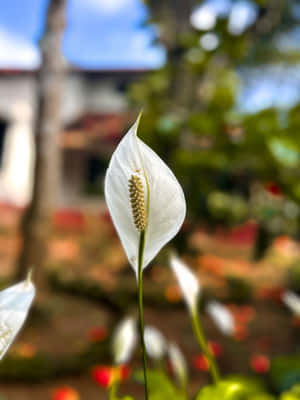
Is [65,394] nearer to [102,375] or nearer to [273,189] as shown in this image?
[102,375]

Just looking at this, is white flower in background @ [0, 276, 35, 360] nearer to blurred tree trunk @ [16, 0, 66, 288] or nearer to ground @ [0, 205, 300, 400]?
ground @ [0, 205, 300, 400]

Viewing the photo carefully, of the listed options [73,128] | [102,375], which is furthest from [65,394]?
[73,128]

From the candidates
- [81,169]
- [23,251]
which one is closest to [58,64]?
[23,251]

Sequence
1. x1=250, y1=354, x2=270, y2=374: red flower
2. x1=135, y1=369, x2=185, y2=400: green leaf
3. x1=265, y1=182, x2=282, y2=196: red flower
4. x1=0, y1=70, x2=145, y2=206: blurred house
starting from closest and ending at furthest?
x1=135, y1=369, x2=185, y2=400: green leaf, x1=265, y1=182, x2=282, y2=196: red flower, x1=250, y1=354, x2=270, y2=374: red flower, x1=0, y1=70, x2=145, y2=206: blurred house

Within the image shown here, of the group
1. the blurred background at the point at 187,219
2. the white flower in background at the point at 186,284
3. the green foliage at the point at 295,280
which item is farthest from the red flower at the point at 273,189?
the green foliage at the point at 295,280

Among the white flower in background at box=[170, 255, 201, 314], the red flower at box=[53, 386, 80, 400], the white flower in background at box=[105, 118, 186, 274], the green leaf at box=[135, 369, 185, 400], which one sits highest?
the white flower in background at box=[105, 118, 186, 274]

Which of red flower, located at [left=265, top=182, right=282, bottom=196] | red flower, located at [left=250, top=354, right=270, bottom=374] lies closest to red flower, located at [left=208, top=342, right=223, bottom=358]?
red flower, located at [left=250, top=354, right=270, bottom=374]

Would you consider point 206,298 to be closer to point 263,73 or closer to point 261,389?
point 261,389
